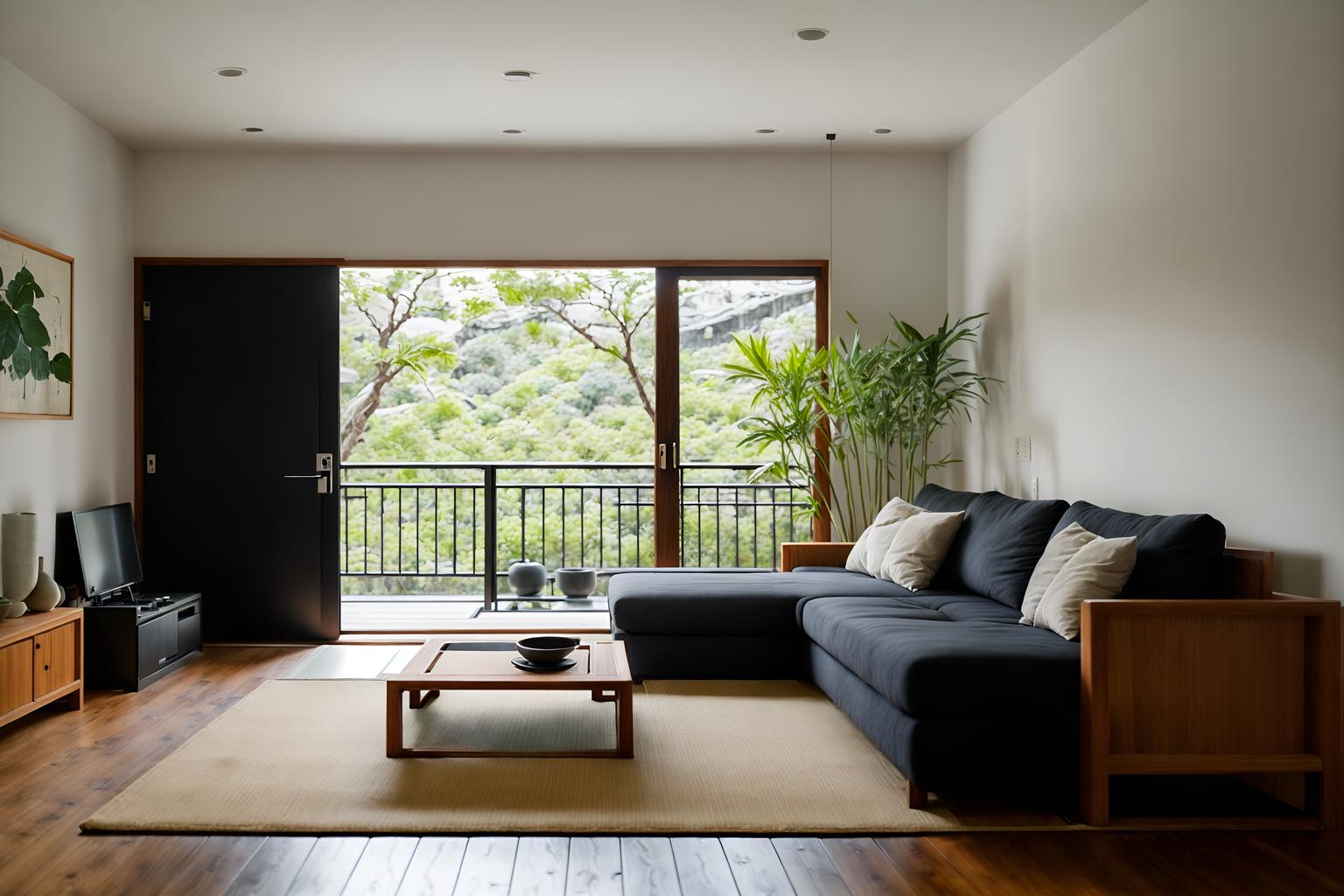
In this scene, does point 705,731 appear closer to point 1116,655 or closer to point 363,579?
point 1116,655

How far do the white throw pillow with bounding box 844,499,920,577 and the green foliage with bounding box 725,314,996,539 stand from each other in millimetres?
489

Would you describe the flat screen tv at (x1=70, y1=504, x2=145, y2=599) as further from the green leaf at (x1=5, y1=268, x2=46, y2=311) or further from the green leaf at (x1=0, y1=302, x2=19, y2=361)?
the green leaf at (x1=5, y1=268, x2=46, y2=311)

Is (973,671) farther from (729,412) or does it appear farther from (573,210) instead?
(729,412)

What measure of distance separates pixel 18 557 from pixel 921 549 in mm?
3662

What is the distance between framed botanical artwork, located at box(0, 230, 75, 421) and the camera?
4258 millimetres

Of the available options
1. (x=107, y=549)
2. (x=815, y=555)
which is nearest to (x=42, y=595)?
(x=107, y=549)

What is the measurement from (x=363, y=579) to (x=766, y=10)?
294 inches

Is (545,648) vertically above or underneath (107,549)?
underneath

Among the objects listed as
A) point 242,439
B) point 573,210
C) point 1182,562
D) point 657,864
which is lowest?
point 657,864

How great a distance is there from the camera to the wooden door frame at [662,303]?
18.4ft

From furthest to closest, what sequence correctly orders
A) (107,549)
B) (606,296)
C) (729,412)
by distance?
(606,296)
(729,412)
(107,549)

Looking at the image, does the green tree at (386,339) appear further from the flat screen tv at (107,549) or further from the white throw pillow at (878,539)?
the white throw pillow at (878,539)

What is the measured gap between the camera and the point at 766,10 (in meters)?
3.82

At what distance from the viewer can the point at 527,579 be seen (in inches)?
238
